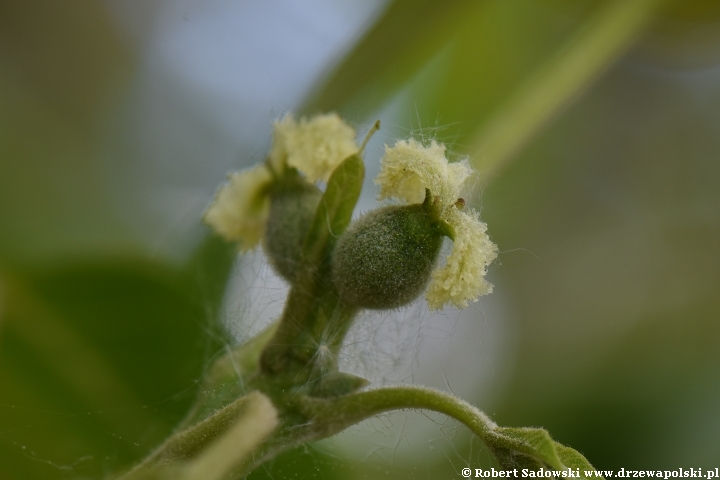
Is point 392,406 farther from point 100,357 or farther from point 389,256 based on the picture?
point 100,357

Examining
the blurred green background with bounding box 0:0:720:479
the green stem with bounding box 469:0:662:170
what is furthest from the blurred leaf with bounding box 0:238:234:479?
the green stem with bounding box 469:0:662:170

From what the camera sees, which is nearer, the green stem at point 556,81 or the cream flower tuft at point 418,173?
the cream flower tuft at point 418,173

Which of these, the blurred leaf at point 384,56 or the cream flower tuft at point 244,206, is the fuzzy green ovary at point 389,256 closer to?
the cream flower tuft at point 244,206

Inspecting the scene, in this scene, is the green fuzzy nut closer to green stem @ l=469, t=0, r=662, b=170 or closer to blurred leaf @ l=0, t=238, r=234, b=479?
blurred leaf @ l=0, t=238, r=234, b=479

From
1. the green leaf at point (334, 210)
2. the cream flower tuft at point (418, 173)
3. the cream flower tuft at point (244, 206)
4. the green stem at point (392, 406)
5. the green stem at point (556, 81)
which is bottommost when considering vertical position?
the green stem at point (392, 406)

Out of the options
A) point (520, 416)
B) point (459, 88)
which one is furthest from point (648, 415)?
point (459, 88)

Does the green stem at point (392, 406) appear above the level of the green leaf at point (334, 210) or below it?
below

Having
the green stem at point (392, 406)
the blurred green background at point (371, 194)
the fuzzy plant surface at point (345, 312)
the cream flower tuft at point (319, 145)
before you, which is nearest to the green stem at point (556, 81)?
the blurred green background at point (371, 194)
